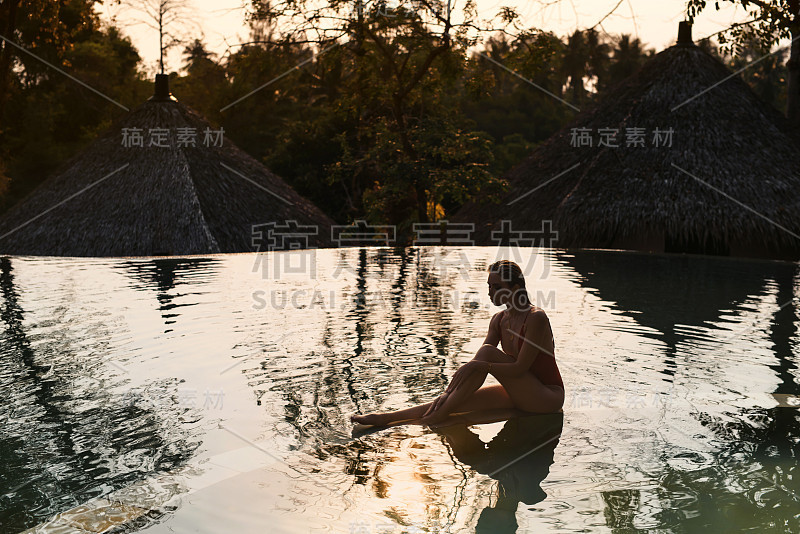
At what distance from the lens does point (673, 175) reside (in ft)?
42.3

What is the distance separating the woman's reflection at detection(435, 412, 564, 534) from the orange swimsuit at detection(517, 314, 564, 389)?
0.75 feet

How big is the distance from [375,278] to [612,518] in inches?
296

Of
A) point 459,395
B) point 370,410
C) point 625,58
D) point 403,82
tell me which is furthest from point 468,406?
point 625,58

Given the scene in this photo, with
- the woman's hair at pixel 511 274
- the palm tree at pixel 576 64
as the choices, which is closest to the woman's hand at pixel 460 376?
the woman's hair at pixel 511 274

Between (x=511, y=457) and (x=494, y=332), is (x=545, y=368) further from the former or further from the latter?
(x=511, y=457)

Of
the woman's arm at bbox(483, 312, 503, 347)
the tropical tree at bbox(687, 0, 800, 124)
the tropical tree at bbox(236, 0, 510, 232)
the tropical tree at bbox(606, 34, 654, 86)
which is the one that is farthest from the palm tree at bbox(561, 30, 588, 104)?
the woman's arm at bbox(483, 312, 503, 347)

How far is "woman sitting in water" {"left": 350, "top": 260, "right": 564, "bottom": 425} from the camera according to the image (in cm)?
420

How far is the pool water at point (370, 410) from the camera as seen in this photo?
329 cm

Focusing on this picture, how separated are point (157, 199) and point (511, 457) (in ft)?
37.3

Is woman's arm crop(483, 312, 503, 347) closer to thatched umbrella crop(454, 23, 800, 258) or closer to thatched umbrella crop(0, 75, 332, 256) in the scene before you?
thatched umbrella crop(454, 23, 800, 258)

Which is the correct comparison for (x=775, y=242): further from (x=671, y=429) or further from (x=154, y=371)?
(x=154, y=371)

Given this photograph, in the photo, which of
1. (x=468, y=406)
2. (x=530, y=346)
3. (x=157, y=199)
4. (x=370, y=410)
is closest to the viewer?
(x=530, y=346)

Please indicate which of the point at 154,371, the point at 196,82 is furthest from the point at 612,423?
the point at 196,82

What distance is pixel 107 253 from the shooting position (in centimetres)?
1335
